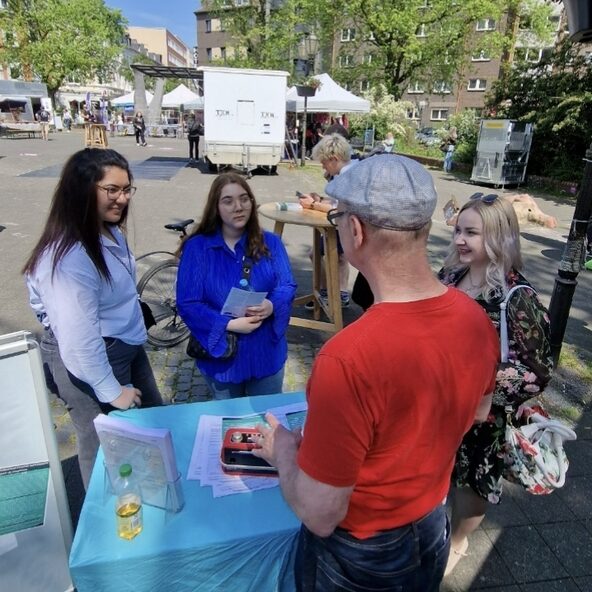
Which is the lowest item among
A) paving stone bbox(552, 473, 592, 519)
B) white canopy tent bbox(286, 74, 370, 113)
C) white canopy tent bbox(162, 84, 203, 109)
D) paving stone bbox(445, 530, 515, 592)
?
paving stone bbox(552, 473, 592, 519)

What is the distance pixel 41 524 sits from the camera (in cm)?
168

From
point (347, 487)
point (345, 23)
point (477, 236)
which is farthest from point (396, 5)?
point (347, 487)

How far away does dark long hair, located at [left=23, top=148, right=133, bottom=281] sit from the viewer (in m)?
1.79

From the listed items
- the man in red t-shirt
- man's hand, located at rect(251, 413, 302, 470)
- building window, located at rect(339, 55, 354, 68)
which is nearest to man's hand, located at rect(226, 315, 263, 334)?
man's hand, located at rect(251, 413, 302, 470)

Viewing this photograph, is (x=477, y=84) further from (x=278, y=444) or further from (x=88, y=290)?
(x=278, y=444)

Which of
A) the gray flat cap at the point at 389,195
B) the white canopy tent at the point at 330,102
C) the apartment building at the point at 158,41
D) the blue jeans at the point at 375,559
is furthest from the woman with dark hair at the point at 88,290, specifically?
the apartment building at the point at 158,41

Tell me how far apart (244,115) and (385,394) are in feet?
49.0

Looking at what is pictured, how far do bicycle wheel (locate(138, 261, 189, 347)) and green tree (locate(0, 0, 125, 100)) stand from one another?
4325cm

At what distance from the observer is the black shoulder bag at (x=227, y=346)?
2.45m

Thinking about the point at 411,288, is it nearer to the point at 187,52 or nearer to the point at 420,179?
the point at 420,179

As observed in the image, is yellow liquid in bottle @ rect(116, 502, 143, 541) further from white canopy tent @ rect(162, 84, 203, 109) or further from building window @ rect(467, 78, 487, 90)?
building window @ rect(467, 78, 487, 90)

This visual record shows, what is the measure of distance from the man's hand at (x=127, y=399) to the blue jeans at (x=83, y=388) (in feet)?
0.43

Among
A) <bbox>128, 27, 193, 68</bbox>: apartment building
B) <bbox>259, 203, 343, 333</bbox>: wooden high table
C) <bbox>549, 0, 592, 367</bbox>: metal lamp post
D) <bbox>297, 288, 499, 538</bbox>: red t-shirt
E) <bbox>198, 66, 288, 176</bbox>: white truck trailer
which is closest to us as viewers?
<bbox>297, 288, 499, 538</bbox>: red t-shirt

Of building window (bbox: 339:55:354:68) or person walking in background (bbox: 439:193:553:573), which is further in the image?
building window (bbox: 339:55:354:68)
